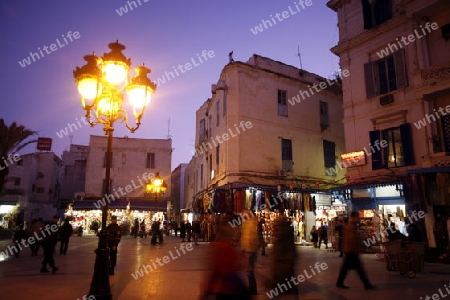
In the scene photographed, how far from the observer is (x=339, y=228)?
14.9 m

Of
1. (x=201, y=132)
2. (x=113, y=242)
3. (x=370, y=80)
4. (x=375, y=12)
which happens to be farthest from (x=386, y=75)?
(x=201, y=132)

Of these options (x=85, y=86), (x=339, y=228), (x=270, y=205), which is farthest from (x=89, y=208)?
(x=85, y=86)

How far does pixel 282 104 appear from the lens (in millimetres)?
23781

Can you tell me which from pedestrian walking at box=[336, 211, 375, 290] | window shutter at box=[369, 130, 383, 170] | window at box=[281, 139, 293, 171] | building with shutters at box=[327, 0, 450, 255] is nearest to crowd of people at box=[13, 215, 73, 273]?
pedestrian walking at box=[336, 211, 375, 290]

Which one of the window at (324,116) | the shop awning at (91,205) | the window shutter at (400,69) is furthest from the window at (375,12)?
the shop awning at (91,205)

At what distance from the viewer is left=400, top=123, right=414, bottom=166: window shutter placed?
1495cm

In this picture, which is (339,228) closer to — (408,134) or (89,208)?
(408,134)

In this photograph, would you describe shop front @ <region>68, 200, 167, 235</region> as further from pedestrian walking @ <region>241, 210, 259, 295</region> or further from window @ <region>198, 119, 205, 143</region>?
pedestrian walking @ <region>241, 210, 259, 295</region>

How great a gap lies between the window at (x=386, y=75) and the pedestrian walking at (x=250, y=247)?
12.3 metres

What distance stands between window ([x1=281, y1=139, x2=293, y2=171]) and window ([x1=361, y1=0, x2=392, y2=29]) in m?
8.92

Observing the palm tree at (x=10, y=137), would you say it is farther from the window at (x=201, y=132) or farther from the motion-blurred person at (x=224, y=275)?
the motion-blurred person at (x=224, y=275)

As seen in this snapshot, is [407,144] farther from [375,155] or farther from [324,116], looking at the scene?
[324,116]

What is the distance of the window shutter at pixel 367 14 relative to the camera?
17.6 metres

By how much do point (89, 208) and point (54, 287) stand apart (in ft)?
94.5
